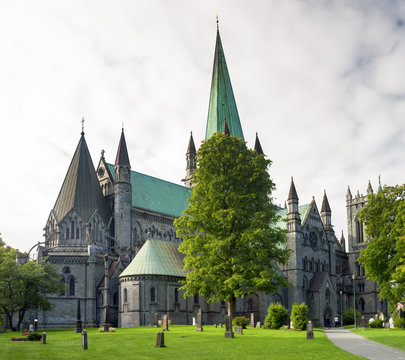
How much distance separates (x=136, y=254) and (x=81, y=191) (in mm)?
12594

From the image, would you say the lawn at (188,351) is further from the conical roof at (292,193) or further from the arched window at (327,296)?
the arched window at (327,296)

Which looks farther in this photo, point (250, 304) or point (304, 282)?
point (304, 282)

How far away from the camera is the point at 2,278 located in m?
47.5

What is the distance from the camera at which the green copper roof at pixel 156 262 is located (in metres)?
54.9

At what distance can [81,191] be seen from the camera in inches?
2608

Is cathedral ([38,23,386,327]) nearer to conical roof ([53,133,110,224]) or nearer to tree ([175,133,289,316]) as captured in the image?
conical roof ([53,133,110,224])

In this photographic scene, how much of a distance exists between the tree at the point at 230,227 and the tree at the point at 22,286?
1709 centimetres

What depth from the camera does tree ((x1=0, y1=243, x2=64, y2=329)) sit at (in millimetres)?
47344

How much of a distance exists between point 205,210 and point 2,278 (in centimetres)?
2142

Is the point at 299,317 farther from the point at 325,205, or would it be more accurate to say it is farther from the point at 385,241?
the point at 325,205

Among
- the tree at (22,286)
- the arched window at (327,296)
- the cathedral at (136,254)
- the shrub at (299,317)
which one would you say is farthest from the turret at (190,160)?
the shrub at (299,317)

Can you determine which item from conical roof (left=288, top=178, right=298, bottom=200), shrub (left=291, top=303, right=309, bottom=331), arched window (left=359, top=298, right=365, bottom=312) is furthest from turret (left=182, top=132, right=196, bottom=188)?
shrub (left=291, top=303, right=309, bottom=331)

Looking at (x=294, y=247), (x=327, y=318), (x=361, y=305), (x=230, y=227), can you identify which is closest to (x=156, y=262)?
(x=230, y=227)

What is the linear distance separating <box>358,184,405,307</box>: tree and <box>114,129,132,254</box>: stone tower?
32993mm
